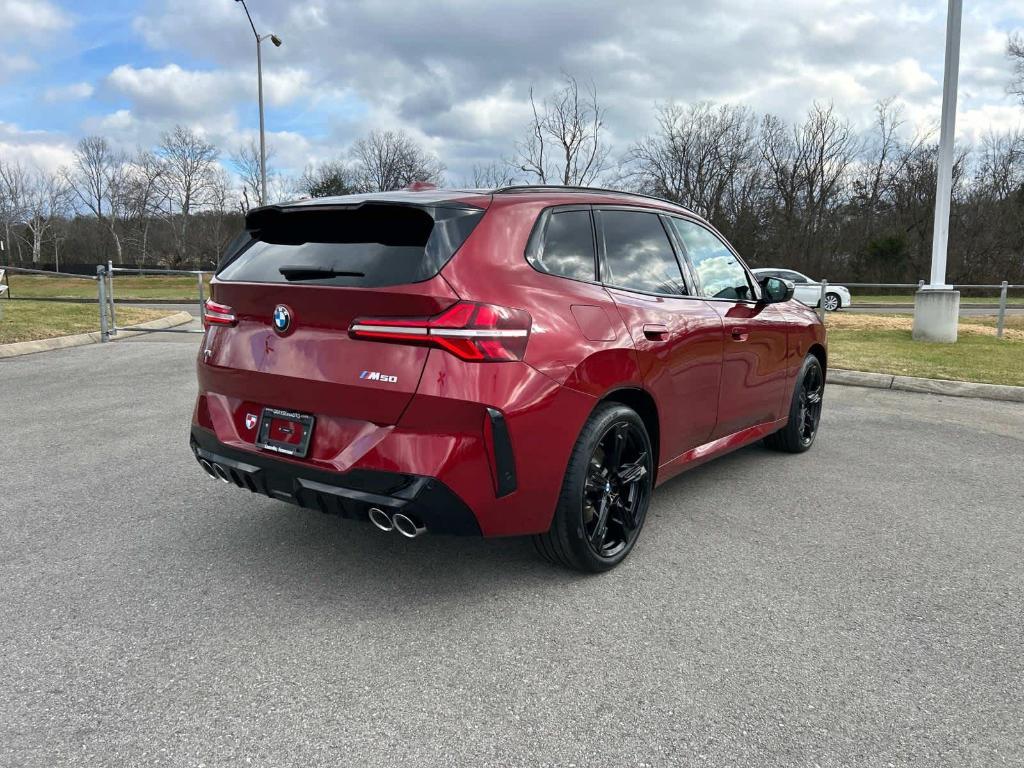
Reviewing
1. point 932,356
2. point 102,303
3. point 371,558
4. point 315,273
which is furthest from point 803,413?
point 102,303

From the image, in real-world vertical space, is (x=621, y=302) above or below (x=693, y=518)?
above

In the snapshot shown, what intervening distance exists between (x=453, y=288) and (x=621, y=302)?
1.02 meters

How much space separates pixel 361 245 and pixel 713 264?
8.01 feet

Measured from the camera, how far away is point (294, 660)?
8.95 feet

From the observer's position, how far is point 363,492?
9.48 ft

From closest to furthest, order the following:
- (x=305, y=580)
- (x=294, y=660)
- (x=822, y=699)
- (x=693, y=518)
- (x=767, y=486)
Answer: (x=822, y=699) < (x=294, y=660) < (x=305, y=580) < (x=693, y=518) < (x=767, y=486)

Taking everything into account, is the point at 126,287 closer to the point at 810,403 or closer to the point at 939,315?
the point at 939,315

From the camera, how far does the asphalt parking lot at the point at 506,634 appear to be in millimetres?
2307

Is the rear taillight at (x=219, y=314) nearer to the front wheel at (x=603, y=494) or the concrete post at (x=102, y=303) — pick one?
the front wheel at (x=603, y=494)

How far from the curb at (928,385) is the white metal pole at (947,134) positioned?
4.70 metres

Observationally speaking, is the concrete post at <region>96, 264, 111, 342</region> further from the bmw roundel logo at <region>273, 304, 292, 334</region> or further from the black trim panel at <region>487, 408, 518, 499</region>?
the black trim panel at <region>487, 408, 518, 499</region>

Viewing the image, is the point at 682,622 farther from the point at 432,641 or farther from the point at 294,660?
the point at 294,660

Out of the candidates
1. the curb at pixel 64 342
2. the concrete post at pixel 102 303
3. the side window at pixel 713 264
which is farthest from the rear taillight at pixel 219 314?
the concrete post at pixel 102 303

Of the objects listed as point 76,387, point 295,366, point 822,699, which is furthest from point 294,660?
point 76,387
